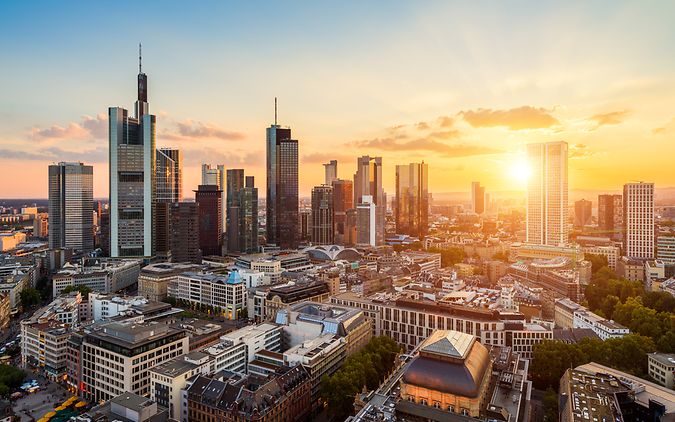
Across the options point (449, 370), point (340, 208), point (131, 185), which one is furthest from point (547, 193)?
point (131, 185)

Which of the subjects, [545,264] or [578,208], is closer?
[545,264]

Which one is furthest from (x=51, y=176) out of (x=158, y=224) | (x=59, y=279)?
(x=59, y=279)

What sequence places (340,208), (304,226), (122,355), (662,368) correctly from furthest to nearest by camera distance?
(304,226) → (340,208) → (122,355) → (662,368)

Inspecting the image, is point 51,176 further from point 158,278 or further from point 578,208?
point 578,208

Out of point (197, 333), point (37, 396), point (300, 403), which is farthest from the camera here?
point (197, 333)

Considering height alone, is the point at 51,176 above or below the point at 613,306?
above

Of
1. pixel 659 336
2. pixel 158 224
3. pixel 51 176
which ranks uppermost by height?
pixel 51 176

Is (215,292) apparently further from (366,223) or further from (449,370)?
(366,223)
